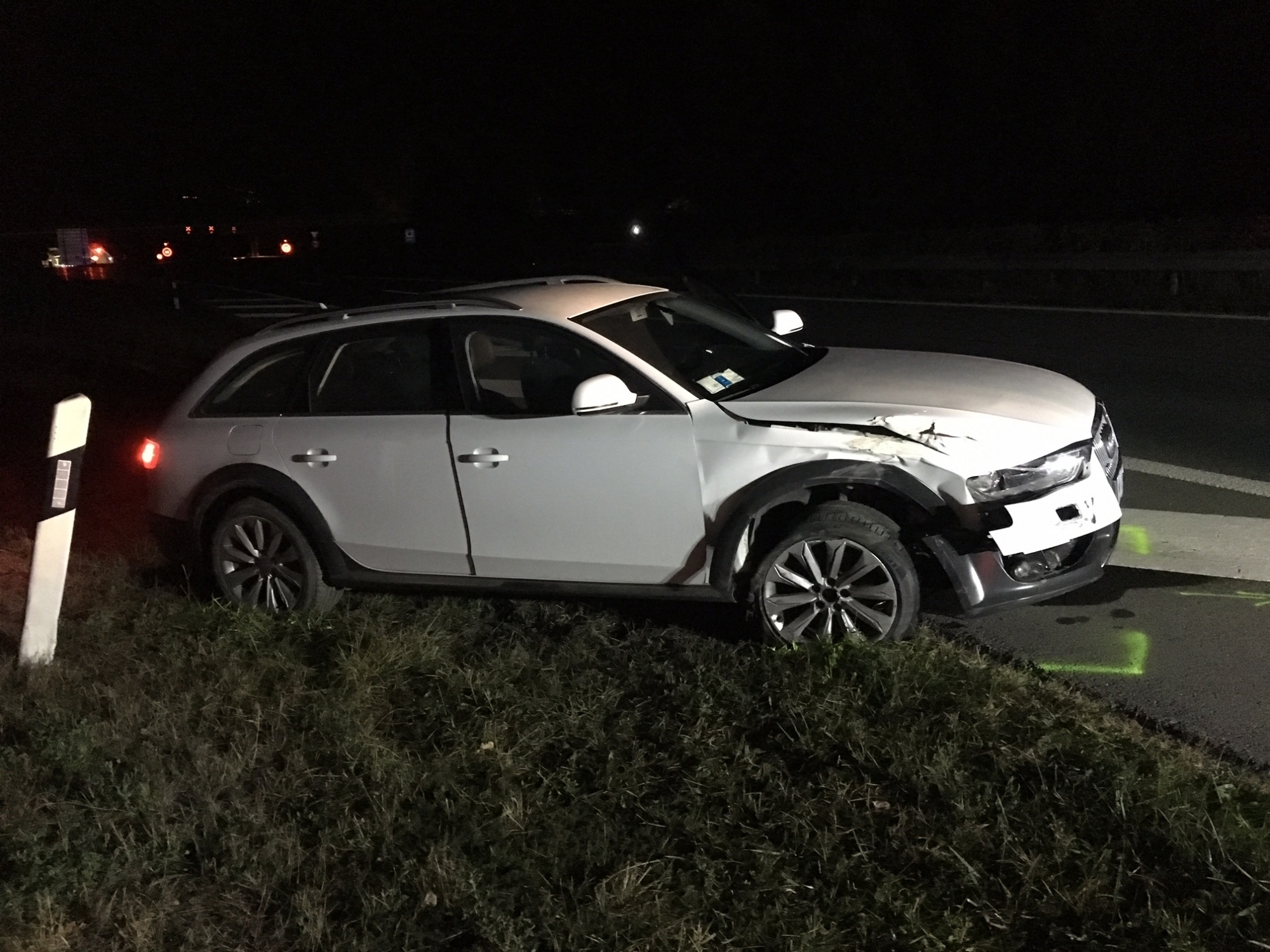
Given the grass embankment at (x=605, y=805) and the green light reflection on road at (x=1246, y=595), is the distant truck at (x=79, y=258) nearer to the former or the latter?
the grass embankment at (x=605, y=805)

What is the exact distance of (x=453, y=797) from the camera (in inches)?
169

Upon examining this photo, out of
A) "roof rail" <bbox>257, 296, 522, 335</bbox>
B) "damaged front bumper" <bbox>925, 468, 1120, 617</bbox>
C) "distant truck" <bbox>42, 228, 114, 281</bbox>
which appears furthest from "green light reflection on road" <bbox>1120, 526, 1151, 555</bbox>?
"distant truck" <bbox>42, 228, 114, 281</bbox>

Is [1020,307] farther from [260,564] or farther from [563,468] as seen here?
[260,564]

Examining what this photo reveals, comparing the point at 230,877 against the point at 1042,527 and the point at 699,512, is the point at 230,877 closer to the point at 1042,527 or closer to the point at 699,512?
the point at 699,512

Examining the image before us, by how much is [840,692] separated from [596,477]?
55.4 inches

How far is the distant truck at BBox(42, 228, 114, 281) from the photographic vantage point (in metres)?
33.4

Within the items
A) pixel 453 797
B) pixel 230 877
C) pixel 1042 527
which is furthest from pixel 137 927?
pixel 1042 527

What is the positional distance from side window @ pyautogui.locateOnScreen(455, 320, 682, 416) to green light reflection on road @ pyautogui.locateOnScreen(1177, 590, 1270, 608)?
8.95ft

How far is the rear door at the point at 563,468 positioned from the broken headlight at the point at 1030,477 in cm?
114

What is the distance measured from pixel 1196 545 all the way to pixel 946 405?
6.79ft

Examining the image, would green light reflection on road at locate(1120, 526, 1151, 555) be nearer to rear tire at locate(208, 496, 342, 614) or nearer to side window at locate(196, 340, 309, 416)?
rear tire at locate(208, 496, 342, 614)

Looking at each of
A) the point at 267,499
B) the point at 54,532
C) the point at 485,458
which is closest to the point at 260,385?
the point at 267,499

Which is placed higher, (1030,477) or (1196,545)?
(1030,477)

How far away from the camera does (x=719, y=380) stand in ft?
18.1
